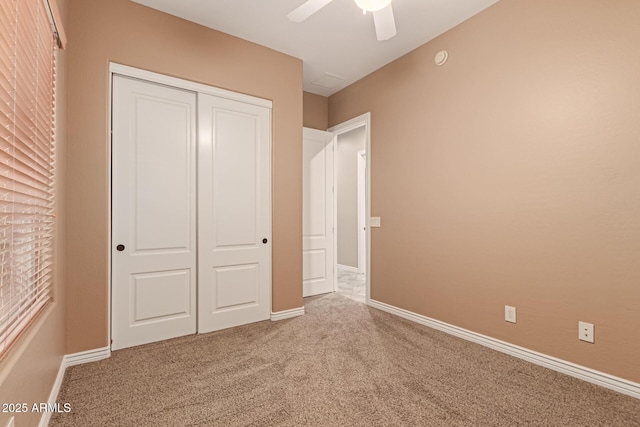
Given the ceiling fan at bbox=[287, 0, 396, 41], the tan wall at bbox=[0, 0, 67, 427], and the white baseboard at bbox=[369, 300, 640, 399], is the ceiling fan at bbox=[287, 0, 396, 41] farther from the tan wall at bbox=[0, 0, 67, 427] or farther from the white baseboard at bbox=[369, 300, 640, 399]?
the white baseboard at bbox=[369, 300, 640, 399]

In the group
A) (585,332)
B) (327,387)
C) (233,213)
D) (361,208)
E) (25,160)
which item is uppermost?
(25,160)

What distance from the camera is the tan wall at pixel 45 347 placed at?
1146mm

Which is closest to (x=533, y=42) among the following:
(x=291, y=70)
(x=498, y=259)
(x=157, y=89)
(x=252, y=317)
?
(x=498, y=259)

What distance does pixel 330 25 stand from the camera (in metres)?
2.87

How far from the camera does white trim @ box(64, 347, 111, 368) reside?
225cm

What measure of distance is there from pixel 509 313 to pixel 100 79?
372 centimetres

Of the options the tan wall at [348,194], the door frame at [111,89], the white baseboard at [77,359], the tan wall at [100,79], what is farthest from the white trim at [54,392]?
the tan wall at [348,194]

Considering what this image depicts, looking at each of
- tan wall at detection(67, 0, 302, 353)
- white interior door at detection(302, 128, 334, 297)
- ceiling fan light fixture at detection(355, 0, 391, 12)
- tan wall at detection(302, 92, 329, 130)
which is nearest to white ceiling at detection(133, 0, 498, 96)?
tan wall at detection(67, 0, 302, 353)

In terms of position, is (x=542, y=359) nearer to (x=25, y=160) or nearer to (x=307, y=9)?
(x=307, y=9)

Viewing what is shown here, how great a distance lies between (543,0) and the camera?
7.48ft

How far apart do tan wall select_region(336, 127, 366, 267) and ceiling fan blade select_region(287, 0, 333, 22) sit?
3.82 meters

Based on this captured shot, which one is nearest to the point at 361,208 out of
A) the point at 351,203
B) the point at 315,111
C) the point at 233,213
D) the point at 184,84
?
the point at 351,203

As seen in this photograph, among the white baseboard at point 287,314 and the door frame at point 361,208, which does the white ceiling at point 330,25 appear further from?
the white baseboard at point 287,314

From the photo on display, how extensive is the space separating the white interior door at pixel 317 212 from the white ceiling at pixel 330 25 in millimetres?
1078
